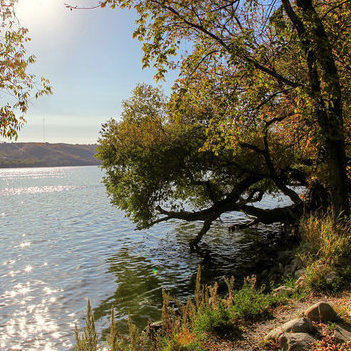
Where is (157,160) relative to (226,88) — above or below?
below

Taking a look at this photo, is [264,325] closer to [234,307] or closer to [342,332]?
[234,307]

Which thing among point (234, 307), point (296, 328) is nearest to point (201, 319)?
point (234, 307)

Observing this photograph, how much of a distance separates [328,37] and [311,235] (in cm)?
652

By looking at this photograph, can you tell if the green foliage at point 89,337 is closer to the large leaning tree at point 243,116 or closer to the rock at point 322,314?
the rock at point 322,314

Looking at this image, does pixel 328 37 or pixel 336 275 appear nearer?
pixel 336 275

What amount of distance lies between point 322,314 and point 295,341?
1.07 meters

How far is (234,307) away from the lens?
735 cm

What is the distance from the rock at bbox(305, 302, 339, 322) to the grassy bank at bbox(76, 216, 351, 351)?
0.25 m

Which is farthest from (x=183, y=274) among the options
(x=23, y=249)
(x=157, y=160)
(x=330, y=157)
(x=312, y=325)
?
(x=23, y=249)

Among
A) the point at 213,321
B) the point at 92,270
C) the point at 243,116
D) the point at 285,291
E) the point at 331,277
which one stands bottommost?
the point at 92,270

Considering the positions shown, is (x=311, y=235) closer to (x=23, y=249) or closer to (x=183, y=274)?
(x=183, y=274)

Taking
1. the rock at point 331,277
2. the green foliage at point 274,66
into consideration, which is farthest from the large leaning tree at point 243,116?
the rock at point 331,277

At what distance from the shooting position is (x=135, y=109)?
24.8 metres

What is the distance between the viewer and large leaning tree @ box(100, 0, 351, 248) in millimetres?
11164
